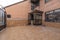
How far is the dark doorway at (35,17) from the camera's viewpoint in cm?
1056

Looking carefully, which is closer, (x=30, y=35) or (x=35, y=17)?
(x=30, y=35)

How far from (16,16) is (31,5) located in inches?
75.1

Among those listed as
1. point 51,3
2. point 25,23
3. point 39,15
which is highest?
point 51,3

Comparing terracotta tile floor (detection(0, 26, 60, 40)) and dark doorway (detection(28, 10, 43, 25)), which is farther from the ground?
dark doorway (detection(28, 10, 43, 25))

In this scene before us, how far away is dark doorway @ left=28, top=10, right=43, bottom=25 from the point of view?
34.6ft

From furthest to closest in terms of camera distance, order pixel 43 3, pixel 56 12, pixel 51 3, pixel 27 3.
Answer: pixel 27 3 → pixel 43 3 → pixel 51 3 → pixel 56 12

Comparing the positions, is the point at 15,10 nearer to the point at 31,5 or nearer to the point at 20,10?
the point at 20,10

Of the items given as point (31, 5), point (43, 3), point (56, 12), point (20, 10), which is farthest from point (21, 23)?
point (56, 12)

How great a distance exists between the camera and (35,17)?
436 inches

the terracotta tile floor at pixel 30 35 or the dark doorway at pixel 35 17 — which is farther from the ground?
the dark doorway at pixel 35 17

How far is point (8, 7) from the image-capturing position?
38.4 ft

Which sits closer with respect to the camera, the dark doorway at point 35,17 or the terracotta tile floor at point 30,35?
the terracotta tile floor at point 30,35

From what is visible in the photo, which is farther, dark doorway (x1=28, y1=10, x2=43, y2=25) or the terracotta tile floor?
dark doorway (x1=28, y1=10, x2=43, y2=25)

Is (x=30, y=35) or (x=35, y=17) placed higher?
(x=35, y=17)
